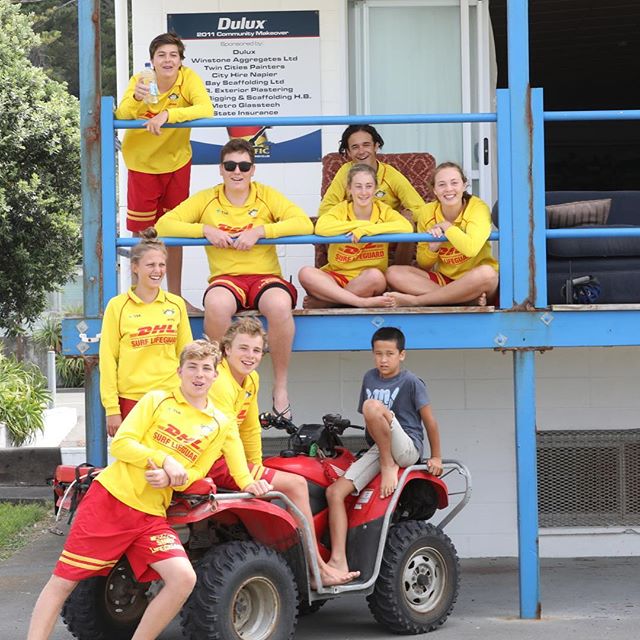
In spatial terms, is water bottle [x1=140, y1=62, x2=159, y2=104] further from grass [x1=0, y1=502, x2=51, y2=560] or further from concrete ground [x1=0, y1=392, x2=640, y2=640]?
grass [x1=0, y1=502, x2=51, y2=560]

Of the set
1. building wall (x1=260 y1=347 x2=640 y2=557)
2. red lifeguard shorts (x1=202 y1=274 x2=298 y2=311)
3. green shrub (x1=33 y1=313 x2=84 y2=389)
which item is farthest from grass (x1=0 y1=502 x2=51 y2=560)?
green shrub (x1=33 y1=313 x2=84 y2=389)

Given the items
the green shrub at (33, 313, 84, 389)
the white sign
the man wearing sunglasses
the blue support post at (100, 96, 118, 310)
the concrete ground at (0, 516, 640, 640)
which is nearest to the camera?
the concrete ground at (0, 516, 640, 640)

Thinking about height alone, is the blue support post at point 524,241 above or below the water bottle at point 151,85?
below

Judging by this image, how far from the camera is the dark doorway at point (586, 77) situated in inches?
433

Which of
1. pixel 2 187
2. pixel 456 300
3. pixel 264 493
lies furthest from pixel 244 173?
pixel 2 187

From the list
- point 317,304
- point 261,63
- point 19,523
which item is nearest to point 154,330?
point 317,304

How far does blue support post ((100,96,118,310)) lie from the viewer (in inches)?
280

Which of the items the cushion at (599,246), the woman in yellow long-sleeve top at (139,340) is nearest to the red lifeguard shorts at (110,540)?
the woman in yellow long-sleeve top at (139,340)

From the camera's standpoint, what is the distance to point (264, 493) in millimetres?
6152

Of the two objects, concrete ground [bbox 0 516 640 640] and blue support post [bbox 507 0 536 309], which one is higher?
blue support post [bbox 507 0 536 309]

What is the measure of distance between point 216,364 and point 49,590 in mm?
1220

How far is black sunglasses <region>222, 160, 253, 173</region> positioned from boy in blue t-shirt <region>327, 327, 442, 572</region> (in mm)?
1135

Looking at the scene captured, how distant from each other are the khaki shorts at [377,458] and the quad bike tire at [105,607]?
3.90 feet

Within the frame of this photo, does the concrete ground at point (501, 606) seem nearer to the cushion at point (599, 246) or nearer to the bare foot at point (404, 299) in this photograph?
the bare foot at point (404, 299)
